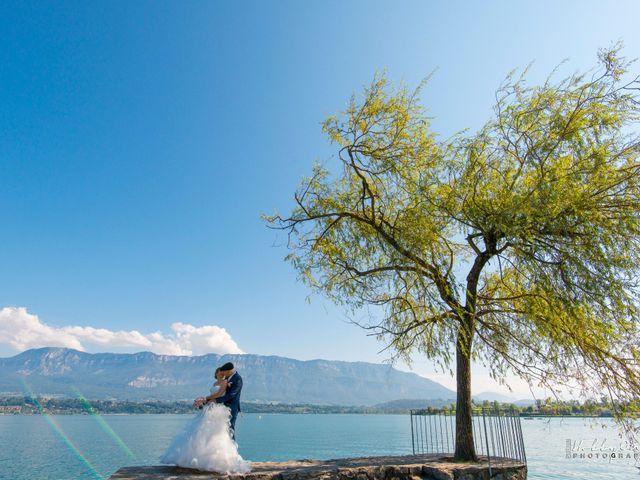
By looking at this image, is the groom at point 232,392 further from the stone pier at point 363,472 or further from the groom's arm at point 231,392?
the stone pier at point 363,472

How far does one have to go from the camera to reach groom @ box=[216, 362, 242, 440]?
7508mm

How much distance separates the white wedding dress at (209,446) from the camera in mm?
6660

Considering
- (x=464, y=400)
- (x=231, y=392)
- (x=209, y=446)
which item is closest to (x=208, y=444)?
(x=209, y=446)

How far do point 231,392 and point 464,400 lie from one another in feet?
19.0

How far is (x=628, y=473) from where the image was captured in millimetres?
27266

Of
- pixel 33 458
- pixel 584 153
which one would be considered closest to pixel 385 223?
pixel 584 153

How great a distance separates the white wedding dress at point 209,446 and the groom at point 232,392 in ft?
0.78

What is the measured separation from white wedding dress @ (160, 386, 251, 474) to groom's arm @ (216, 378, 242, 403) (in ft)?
0.60

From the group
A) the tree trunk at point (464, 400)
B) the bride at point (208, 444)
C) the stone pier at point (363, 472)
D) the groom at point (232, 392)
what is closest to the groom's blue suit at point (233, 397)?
the groom at point (232, 392)

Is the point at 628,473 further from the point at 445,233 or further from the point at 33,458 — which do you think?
the point at 33,458

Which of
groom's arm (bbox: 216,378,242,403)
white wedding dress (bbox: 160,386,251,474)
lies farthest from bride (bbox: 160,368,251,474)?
groom's arm (bbox: 216,378,242,403)

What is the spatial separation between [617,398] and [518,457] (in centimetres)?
331

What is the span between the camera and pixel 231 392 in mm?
7566

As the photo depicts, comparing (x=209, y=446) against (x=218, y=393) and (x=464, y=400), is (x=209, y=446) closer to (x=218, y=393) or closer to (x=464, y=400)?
(x=218, y=393)
